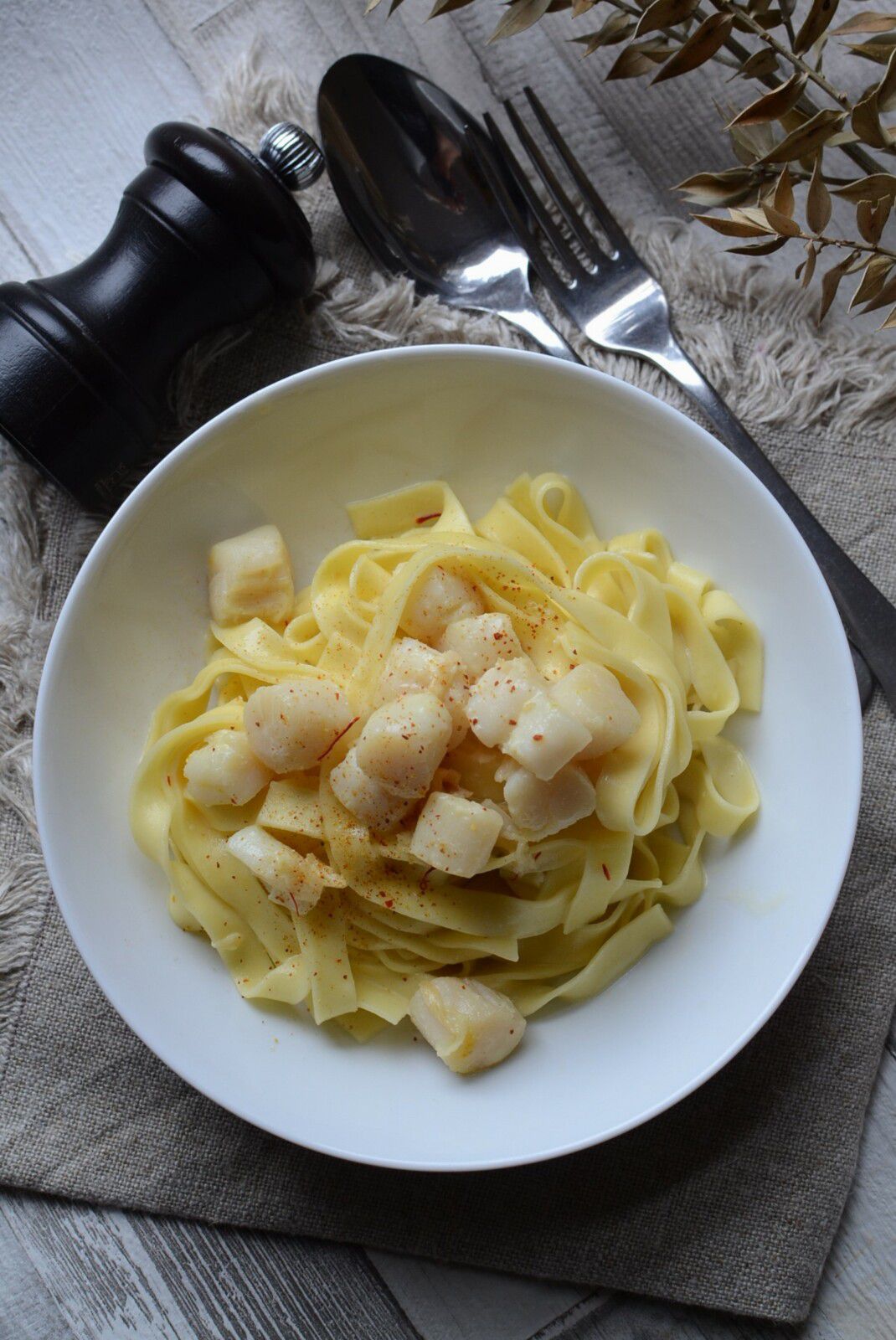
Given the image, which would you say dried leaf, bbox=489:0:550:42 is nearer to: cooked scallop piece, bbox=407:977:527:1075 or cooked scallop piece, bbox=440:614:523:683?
cooked scallop piece, bbox=440:614:523:683

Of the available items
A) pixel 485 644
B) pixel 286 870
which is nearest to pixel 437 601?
pixel 485 644

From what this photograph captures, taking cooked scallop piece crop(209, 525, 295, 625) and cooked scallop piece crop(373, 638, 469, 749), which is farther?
cooked scallop piece crop(209, 525, 295, 625)

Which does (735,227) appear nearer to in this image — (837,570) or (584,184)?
(584,184)

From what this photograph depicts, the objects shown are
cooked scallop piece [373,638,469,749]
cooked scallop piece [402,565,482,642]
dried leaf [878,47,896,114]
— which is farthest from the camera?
cooked scallop piece [402,565,482,642]

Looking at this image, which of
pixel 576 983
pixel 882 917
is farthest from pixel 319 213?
pixel 882 917

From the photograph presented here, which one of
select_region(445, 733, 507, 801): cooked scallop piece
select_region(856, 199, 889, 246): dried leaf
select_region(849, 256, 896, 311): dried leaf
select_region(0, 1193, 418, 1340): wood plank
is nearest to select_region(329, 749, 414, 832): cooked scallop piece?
select_region(445, 733, 507, 801): cooked scallop piece

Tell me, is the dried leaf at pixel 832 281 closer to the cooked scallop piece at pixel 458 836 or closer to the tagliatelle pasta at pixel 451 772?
the tagliatelle pasta at pixel 451 772
